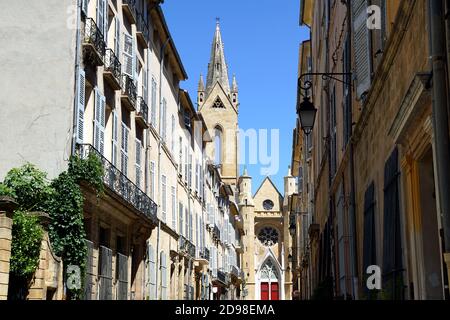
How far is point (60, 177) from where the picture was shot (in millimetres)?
15125

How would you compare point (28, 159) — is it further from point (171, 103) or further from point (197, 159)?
point (197, 159)

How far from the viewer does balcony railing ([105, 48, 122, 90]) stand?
1873 centimetres

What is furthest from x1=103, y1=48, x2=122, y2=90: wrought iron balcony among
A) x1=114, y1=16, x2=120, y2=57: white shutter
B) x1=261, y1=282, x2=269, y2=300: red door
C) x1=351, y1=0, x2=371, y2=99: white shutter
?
x1=261, y1=282, x2=269, y2=300: red door

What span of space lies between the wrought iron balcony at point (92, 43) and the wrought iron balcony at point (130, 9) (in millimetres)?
3623

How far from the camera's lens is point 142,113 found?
2333cm

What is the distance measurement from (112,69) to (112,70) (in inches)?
1.7

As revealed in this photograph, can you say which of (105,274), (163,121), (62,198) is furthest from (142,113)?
(62,198)

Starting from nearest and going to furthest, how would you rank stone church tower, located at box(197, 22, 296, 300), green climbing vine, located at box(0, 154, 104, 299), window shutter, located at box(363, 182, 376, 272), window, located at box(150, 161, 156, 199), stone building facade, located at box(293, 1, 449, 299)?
stone building facade, located at box(293, 1, 449, 299) < window shutter, located at box(363, 182, 376, 272) < green climbing vine, located at box(0, 154, 104, 299) < window, located at box(150, 161, 156, 199) < stone church tower, located at box(197, 22, 296, 300)

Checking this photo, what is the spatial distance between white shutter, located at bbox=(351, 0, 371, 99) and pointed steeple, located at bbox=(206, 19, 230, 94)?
7364cm

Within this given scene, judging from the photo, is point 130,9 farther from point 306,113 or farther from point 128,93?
point 306,113

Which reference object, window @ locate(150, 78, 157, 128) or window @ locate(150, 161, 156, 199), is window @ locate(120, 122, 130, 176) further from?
window @ locate(150, 78, 157, 128)

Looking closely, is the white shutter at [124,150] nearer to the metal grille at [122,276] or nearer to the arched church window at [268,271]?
the metal grille at [122,276]
